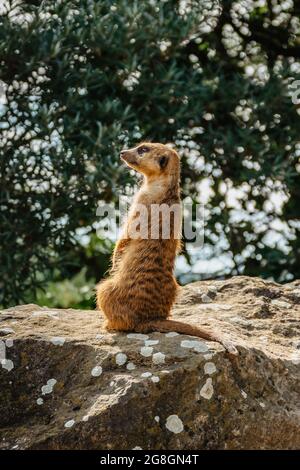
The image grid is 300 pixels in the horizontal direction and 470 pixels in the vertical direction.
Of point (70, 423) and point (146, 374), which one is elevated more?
point (146, 374)

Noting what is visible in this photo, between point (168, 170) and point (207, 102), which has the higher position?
point (207, 102)

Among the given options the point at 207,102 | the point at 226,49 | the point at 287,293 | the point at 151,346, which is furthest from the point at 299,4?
the point at 151,346

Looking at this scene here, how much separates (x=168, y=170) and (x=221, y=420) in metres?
1.65

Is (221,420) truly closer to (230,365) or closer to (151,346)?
(230,365)

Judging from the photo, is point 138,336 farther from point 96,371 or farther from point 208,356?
point 208,356

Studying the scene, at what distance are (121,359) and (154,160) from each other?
140 centimetres

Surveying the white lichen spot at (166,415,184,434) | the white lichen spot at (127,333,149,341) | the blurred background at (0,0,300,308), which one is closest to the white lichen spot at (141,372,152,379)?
the white lichen spot at (166,415,184,434)

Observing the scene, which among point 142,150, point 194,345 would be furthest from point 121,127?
point 194,345

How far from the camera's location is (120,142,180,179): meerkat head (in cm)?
502

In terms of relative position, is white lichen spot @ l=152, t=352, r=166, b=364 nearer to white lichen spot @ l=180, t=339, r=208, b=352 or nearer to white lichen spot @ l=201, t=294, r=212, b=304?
white lichen spot @ l=180, t=339, r=208, b=352

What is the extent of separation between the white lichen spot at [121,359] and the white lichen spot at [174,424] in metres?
0.40

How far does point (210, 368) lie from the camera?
4.01 m

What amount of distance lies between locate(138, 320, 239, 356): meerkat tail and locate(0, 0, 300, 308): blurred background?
290 cm

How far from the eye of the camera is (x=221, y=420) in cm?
393
